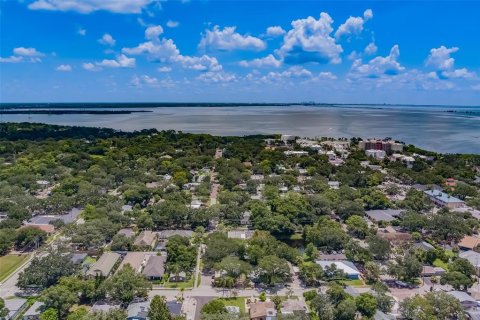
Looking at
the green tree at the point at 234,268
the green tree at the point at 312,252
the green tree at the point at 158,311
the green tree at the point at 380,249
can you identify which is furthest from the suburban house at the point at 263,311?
the green tree at the point at 380,249

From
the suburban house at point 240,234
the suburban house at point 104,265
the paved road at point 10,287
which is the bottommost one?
the paved road at point 10,287

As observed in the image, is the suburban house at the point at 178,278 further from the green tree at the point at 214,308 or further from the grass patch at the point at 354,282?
the grass patch at the point at 354,282

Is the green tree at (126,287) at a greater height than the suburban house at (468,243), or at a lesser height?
greater

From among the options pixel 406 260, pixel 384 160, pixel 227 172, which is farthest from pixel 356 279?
pixel 384 160

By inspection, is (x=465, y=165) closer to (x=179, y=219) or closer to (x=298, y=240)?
(x=298, y=240)

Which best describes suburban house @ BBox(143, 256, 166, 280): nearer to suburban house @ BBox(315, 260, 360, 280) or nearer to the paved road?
the paved road

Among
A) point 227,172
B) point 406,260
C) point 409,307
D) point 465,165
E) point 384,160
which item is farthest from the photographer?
point 384,160
